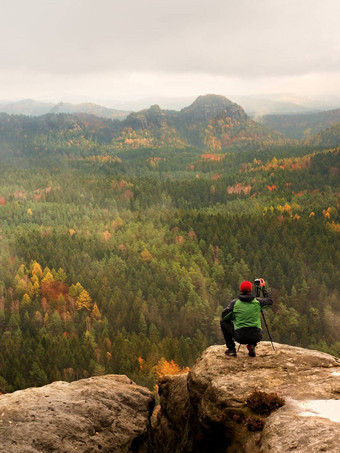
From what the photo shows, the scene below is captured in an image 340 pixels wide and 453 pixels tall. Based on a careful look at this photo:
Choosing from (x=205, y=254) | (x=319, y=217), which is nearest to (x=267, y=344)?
(x=205, y=254)

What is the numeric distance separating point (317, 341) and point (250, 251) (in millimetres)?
62710

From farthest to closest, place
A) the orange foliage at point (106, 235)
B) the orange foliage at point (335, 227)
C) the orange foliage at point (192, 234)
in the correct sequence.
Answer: the orange foliage at point (106, 235) < the orange foliage at point (192, 234) < the orange foliage at point (335, 227)

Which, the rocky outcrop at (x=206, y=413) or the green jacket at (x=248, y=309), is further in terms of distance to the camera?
the green jacket at (x=248, y=309)

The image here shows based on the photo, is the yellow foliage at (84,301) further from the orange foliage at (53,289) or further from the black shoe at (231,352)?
the black shoe at (231,352)

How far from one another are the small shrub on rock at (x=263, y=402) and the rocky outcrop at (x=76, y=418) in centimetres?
1077

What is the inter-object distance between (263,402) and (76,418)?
40.8 feet

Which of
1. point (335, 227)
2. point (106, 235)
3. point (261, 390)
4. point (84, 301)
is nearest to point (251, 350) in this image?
point (261, 390)

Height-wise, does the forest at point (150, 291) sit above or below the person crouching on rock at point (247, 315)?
below

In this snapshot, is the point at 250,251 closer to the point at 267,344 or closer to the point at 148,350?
the point at 148,350

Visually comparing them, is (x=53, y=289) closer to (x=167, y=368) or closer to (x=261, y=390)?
(x=167, y=368)

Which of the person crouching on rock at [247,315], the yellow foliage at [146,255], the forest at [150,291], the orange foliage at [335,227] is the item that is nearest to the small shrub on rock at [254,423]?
the person crouching on rock at [247,315]

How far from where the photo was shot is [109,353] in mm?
102688

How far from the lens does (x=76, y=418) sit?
2414 centimetres

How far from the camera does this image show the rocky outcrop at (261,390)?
53.5ft
